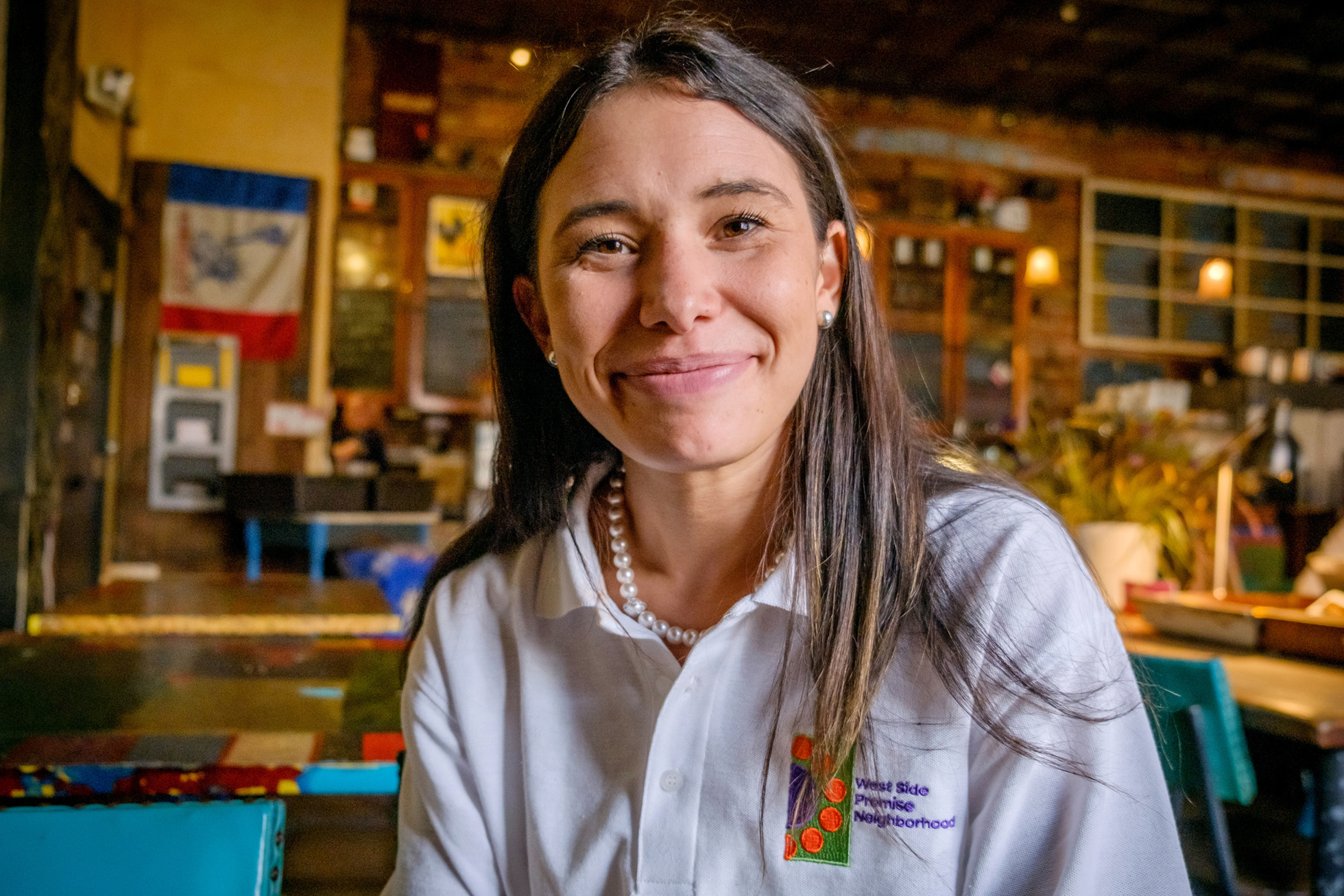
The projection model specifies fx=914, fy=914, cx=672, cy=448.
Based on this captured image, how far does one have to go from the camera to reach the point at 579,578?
101cm

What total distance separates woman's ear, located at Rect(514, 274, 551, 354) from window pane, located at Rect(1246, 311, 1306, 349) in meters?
7.84

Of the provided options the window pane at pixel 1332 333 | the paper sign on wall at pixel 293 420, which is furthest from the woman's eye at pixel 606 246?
the window pane at pixel 1332 333

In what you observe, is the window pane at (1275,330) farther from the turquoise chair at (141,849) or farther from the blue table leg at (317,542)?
the turquoise chair at (141,849)

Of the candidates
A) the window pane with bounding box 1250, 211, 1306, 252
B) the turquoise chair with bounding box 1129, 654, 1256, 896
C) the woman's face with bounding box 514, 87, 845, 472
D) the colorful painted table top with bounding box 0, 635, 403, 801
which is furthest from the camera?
the window pane with bounding box 1250, 211, 1306, 252

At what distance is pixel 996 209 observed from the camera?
22.5 ft

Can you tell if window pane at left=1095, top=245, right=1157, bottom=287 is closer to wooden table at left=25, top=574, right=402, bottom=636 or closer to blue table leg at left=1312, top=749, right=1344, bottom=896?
blue table leg at left=1312, top=749, right=1344, bottom=896

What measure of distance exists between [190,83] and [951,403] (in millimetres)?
5319

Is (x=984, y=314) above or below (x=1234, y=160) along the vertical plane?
below

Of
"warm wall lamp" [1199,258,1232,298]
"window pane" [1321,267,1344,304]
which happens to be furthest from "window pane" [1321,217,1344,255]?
"warm wall lamp" [1199,258,1232,298]

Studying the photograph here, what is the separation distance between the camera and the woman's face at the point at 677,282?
0.88 m

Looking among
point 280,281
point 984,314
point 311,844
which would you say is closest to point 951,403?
point 984,314

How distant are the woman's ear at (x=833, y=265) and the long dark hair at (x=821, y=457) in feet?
0.03

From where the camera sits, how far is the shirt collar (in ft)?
3.04

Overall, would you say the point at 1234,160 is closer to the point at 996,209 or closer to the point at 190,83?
the point at 996,209
